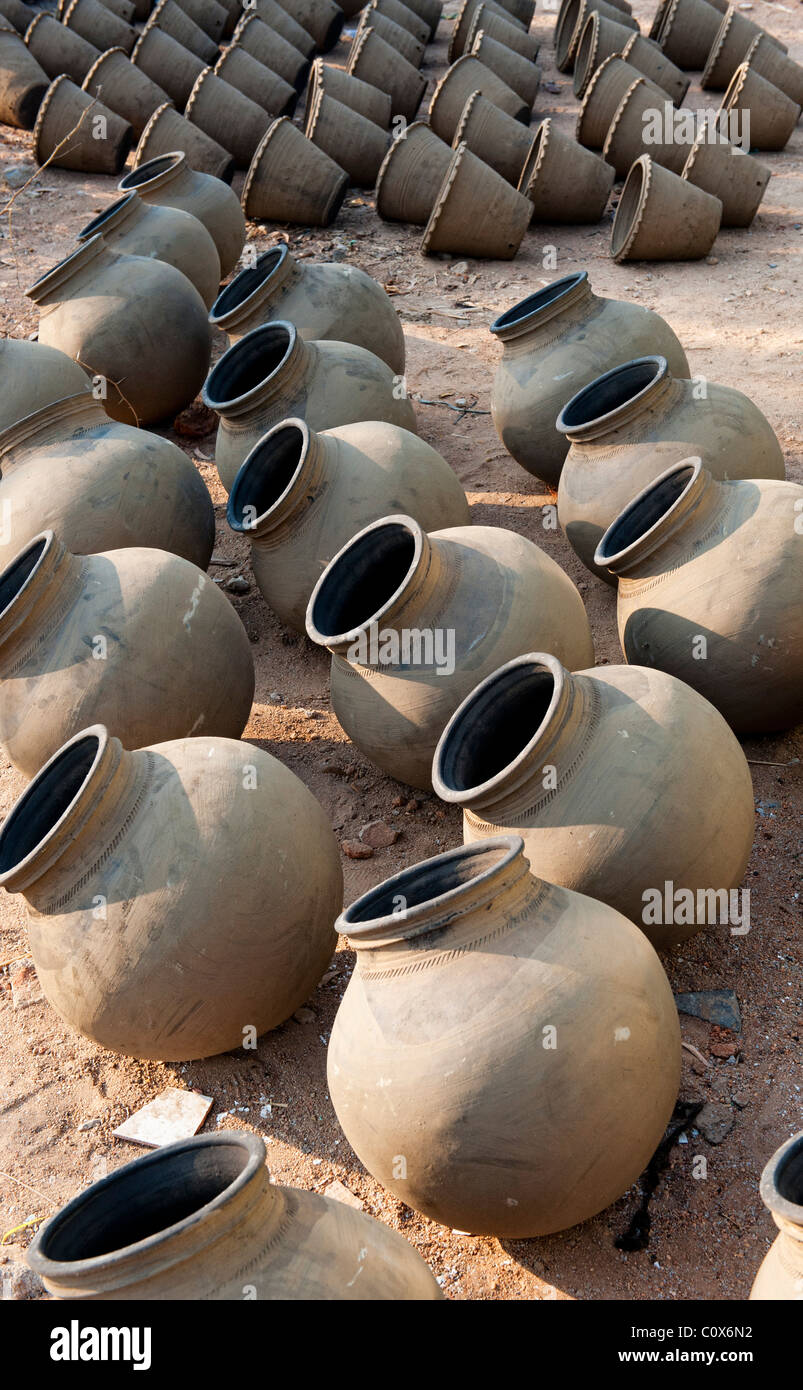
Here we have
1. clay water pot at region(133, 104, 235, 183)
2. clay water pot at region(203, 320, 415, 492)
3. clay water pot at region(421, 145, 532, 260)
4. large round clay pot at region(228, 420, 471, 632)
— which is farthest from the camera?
clay water pot at region(133, 104, 235, 183)

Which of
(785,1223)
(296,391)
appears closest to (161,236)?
(296,391)

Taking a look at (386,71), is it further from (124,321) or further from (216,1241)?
(216,1241)

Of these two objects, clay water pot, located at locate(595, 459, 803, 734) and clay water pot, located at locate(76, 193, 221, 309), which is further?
clay water pot, located at locate(76, 193, 221, 309)

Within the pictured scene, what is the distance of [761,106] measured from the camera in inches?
391

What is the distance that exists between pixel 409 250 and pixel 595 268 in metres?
1.64

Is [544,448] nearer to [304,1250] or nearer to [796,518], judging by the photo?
[796,518]

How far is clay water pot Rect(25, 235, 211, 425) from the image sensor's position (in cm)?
671

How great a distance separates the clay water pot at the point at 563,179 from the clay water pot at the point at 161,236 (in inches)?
111

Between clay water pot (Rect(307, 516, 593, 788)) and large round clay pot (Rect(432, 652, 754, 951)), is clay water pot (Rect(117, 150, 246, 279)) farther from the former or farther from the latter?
large round clay pot (Rect(432, 652, 754, 951))

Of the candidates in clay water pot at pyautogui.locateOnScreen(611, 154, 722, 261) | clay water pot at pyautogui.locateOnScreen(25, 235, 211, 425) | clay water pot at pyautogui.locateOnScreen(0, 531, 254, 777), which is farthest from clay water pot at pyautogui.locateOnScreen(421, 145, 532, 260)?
clay water pot at pyautogui.locateOnScreen(0, 531, 254, 777)

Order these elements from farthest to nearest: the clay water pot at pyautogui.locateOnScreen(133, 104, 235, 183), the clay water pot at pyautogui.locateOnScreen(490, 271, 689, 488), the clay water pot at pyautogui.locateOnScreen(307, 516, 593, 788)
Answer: the clay water pot at pyautogui.locateOnScreen(133, 104, 235, 183) < the clay water pot at pyautogui.locateOnScreen(490, 271, 689, 488) < the clay water pot at pyautogui.locateOnScreen(307, 516, 593, 788)

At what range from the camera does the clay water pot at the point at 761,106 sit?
9.84 metres

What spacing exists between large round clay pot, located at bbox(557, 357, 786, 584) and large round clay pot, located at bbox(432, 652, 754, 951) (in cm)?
160

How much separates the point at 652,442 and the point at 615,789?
211 cm
